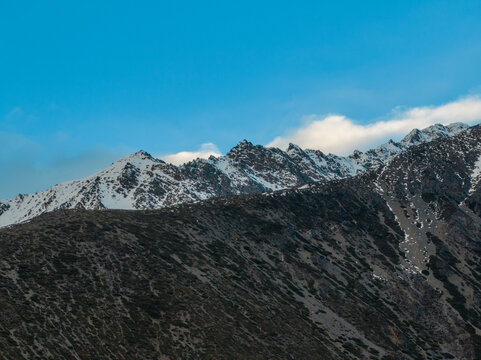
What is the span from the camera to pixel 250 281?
129 m

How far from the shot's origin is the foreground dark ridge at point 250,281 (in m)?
86.4

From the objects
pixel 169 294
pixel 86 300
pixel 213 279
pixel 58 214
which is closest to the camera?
pixel 86 300

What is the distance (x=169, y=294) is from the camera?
10481cm

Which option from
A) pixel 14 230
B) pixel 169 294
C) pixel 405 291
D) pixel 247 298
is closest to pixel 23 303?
pixel 169 294

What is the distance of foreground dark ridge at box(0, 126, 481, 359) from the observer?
86.4 metres

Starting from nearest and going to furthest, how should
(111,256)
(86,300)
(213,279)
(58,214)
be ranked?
(86,300) < (111,256) < (213,279) < (58,214)

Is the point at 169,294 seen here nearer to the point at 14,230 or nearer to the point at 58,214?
the point at 14,230

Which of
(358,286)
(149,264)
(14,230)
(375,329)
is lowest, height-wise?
(375,329)

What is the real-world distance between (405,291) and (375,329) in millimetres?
27510

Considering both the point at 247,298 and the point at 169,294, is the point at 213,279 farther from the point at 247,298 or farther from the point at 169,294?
the point at 169,294

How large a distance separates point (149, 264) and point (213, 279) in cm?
1636

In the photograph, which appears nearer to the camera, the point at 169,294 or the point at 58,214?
the point at 169,294

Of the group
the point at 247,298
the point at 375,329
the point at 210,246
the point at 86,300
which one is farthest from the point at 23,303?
the point at 375,329

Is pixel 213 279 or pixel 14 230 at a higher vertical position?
pixel 14 230
